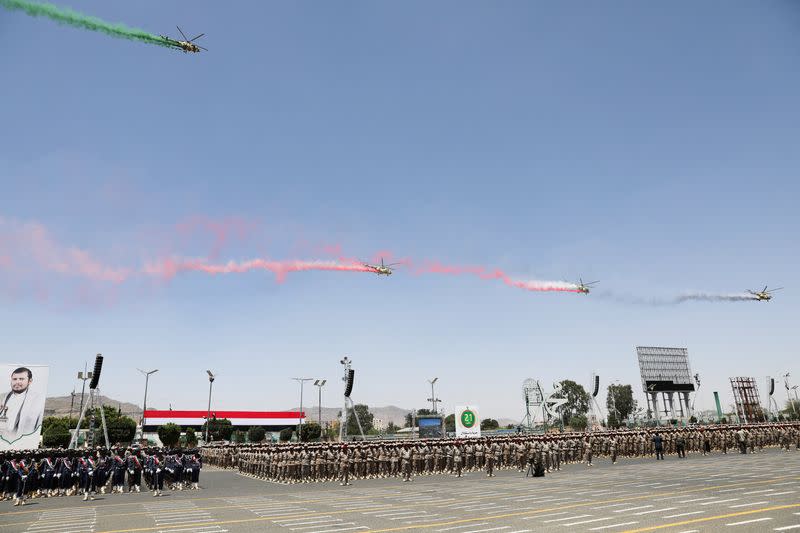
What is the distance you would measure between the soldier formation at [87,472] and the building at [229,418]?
3053 inches

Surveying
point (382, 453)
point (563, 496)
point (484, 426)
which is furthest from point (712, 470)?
point (484, 426)

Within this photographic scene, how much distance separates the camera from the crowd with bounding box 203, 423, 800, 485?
33875 millimetres

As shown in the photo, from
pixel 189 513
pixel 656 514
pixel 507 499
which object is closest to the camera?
pixel 656 514

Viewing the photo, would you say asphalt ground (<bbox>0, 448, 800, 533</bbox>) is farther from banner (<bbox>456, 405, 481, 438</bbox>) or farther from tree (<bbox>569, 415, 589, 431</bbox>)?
tree (<bbox>569, 415, 589, 431</bbox>)

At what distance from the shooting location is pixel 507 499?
21.0 meters

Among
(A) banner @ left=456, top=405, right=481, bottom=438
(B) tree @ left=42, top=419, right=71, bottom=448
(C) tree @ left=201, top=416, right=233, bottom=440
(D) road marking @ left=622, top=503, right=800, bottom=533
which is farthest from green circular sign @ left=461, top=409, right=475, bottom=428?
(B) tree @ left=42, top=419, right=71, bottom=448

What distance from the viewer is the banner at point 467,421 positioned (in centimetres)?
6304

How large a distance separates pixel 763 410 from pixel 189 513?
132847mm

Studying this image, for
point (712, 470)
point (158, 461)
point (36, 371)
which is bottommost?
point (712, 470)

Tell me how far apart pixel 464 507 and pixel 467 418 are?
150 ft

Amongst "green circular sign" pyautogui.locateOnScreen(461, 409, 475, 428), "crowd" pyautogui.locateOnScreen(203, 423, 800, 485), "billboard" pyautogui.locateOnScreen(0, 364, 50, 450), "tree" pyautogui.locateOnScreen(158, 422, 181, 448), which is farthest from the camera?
"tree" pyautogui.locateOnScreen(158, 422, 181, 448)

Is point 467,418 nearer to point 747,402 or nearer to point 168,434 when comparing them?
point 168,434

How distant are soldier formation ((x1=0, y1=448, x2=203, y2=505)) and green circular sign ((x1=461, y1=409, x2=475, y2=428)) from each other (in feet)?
127

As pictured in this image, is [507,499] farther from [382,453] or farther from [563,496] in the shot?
[382,453]
